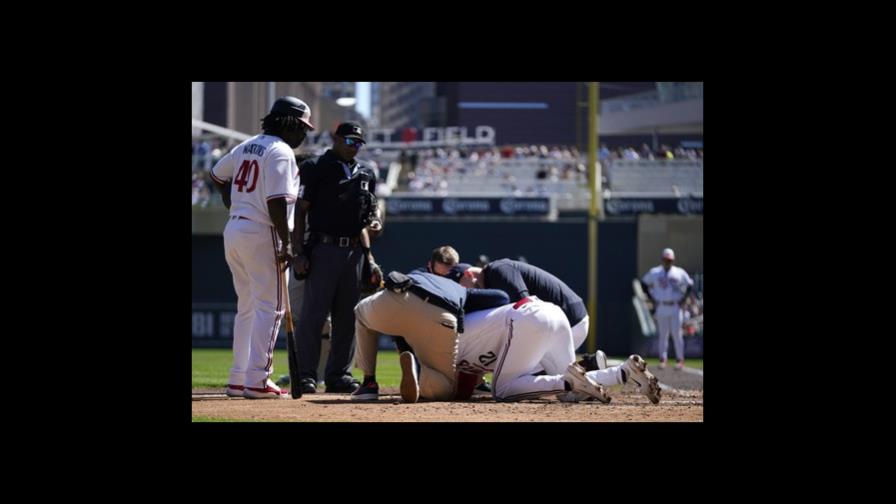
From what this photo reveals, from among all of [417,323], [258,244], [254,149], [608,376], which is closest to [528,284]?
[608,376]

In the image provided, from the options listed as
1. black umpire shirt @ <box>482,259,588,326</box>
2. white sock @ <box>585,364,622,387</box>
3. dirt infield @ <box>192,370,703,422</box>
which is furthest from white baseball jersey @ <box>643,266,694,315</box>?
white sock @ <box>585,364,622,387</box>

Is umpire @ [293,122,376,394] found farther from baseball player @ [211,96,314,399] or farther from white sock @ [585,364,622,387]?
white sock @ [585,364,622,387]

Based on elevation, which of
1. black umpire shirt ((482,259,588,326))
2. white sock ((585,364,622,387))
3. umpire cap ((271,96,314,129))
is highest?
umpire cap ((271,96,314,129))

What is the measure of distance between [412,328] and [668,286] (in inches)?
480

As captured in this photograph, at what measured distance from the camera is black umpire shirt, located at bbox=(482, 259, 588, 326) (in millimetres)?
8766

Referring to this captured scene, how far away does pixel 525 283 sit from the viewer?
912 centimetres

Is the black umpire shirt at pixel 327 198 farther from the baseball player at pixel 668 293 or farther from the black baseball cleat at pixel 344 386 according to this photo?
the baseball player at pixel 668 293

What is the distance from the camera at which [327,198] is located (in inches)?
354

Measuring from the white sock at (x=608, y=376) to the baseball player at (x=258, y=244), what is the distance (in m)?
2.18

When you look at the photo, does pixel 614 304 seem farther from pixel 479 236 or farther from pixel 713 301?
pixel 713 301

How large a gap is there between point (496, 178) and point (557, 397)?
24.0m

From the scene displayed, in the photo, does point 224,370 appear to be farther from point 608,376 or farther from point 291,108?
point 608,376

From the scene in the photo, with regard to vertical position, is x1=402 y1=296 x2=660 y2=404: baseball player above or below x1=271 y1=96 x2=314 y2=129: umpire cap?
below
